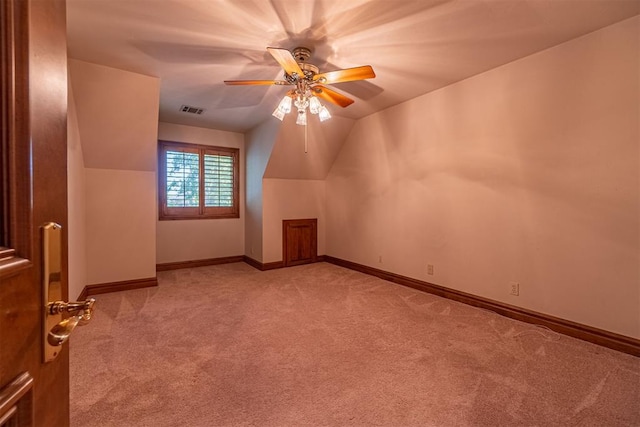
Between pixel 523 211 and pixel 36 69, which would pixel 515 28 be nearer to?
pixel 523 211

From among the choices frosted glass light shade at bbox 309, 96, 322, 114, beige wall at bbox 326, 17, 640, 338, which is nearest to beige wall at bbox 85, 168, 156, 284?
frosted glass light shade at bbox 309, 96, 322, 114

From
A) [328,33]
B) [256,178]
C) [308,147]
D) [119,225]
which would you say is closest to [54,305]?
[328,33]

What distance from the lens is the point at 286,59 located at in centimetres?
214

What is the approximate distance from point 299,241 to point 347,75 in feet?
11.8

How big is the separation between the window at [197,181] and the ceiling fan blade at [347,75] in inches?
136

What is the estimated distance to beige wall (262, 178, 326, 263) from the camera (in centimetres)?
512

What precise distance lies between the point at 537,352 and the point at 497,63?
269cm

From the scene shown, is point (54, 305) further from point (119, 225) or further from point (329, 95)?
point (119, 225)

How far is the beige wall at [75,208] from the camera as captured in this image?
116 inches

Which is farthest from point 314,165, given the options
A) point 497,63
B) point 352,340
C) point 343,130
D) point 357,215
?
point 352,340

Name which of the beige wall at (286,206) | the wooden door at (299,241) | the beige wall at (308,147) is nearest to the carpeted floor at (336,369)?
the beige wall at (286,206)

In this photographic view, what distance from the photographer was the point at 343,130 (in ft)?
16.1

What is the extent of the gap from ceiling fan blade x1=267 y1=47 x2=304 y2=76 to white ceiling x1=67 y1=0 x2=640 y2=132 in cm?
30

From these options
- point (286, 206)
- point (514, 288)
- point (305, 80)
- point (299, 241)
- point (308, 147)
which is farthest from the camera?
point (299, 241)
